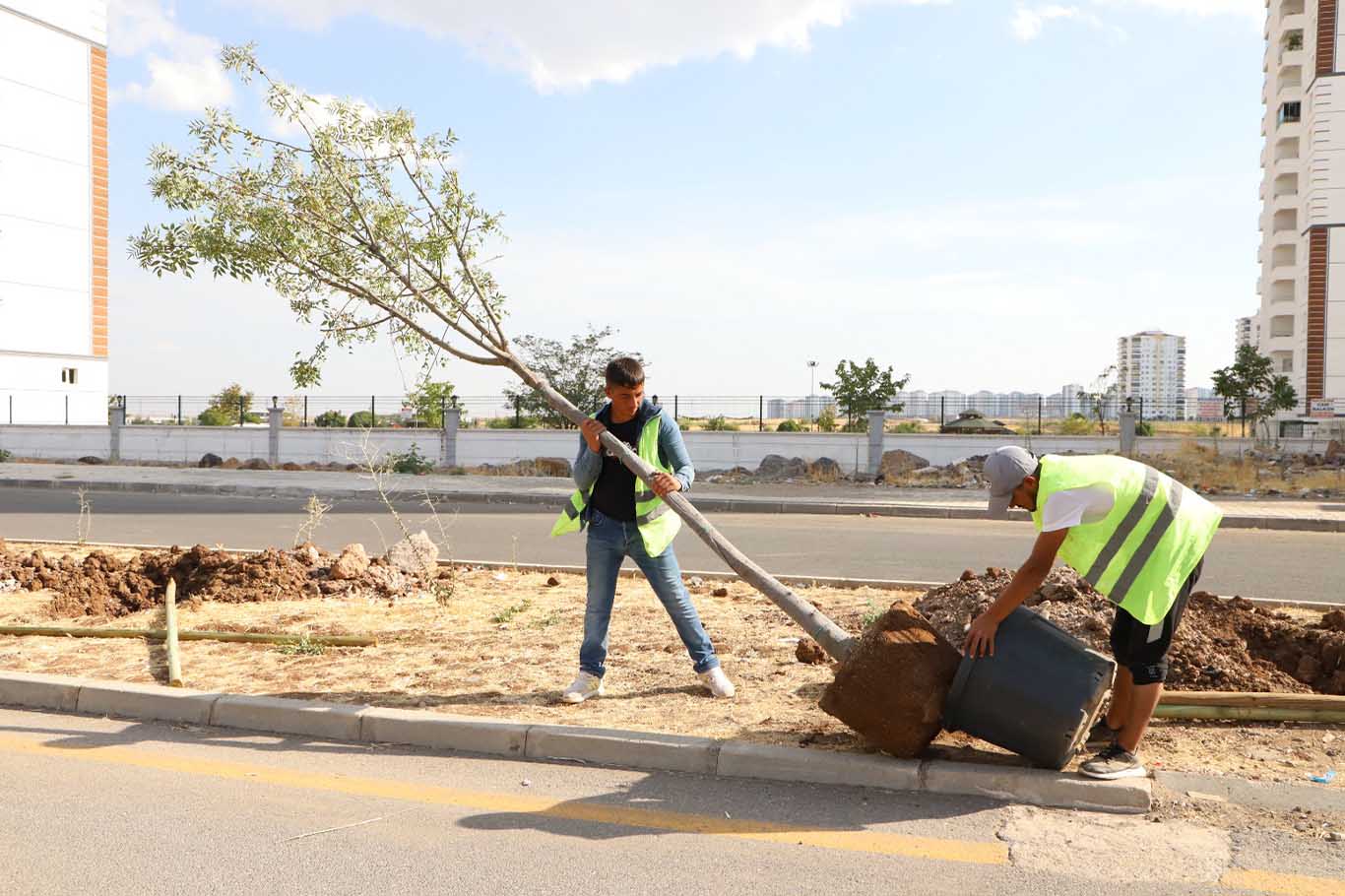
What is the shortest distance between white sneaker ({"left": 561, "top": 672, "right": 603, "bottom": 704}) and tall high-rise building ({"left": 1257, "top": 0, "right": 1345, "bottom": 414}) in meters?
56.8

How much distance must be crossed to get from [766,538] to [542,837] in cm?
974

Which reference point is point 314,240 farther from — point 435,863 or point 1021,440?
point 1021,440

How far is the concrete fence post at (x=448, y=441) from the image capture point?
27.7 meters

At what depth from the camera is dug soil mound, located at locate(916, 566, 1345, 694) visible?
5535mm

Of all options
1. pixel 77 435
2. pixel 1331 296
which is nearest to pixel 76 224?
pixel 77 435

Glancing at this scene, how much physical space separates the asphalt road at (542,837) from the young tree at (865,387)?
2699 centimetres

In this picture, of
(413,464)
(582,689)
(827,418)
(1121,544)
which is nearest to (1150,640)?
(1121,544)

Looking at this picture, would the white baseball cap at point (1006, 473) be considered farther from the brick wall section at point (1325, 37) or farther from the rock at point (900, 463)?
the brick wall section at point (1325, 37)

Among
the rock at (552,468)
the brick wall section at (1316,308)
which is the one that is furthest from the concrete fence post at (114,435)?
the brick wall section at (1316,308)

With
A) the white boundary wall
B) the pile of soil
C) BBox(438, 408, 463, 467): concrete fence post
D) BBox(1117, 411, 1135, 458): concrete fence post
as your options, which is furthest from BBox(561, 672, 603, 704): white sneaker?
BBox(438, 408, 463, 467): concrete fence post

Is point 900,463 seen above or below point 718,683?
above

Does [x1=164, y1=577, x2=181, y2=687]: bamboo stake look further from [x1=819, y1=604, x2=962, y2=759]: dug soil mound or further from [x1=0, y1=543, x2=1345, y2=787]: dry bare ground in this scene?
[x1=819, y1=604, x2=962, y2=759]: dug soil mound

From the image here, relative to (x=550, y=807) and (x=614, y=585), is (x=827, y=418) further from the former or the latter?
(x=550, y=807)

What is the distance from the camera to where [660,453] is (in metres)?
5.68
